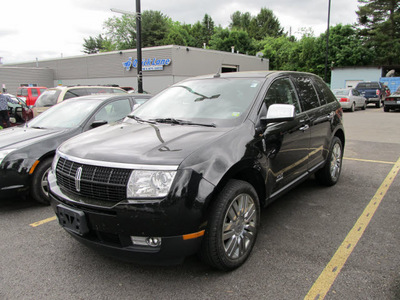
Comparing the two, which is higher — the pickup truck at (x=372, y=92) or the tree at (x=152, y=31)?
the tree at (x=152, y=31)

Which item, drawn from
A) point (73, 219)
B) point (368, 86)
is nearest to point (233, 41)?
point (368, 86)

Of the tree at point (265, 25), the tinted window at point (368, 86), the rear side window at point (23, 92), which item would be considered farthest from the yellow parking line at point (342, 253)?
the tree at point (265, 25)

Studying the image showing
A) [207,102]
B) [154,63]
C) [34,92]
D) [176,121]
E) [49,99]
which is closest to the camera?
[176,121]

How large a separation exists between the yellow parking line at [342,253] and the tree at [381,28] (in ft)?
131

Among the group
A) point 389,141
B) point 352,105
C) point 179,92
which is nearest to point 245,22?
point 352,105

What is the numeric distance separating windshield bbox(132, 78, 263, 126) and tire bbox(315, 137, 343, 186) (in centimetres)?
206

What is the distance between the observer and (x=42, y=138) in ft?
14.5

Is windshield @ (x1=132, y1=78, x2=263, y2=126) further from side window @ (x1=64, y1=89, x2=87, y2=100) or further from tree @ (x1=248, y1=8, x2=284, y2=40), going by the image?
tree @ (x1=248, y1=8, x2=284, y2=40)

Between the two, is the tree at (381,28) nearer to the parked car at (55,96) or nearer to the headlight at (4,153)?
the parked car at (55,96)

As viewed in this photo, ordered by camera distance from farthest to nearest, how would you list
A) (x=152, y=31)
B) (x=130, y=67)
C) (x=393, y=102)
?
(x=152, y=31) < (x=130, y=67) < (x=393, y=102)

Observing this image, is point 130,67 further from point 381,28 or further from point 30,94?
point 381,28

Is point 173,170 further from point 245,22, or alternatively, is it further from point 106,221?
point 245,22

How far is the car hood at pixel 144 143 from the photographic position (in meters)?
2.41

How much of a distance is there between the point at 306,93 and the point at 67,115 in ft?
12.2
